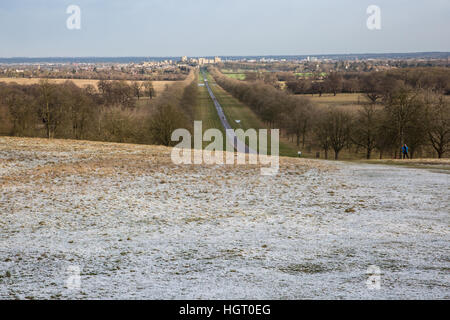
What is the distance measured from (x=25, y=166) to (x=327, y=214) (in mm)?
21926

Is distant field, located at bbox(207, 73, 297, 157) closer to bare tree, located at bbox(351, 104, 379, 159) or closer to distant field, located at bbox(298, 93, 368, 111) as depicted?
bare tree, located at bbox(351, 104, 379, 159)

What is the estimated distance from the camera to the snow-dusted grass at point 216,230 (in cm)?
1233

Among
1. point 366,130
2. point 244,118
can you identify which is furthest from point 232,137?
point 366,130

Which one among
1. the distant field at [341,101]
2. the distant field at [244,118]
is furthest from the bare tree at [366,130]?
the distant field at [341,101]

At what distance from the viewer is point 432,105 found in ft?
182

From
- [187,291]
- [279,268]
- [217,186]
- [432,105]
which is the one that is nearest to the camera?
[187,291]

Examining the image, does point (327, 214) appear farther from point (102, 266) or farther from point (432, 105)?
point (432, 105)

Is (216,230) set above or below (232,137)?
above

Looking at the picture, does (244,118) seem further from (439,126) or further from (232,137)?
(439,126)

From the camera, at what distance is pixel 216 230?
59.4 feet

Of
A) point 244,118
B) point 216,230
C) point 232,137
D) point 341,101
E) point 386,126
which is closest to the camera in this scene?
point 216,230

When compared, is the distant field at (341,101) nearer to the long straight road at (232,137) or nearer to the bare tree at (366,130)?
the long straight road at (232,137)
